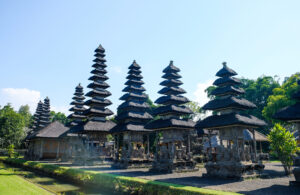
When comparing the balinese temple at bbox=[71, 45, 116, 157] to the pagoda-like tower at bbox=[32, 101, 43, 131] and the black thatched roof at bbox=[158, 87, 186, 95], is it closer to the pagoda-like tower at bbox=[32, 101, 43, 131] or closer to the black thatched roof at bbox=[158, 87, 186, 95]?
the black thatched roof at bbox=[158, 87, 186, 95]

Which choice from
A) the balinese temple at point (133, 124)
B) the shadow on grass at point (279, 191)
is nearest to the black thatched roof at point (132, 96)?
the balinese temple at point (133, 124)

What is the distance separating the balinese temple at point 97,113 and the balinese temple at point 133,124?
10.1 ft

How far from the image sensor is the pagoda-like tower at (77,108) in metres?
42.3

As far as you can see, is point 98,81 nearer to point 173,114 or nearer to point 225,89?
point 173,114

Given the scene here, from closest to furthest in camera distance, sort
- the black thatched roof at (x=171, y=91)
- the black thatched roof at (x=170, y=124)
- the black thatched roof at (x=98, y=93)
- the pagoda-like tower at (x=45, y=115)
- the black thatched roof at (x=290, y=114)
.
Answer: the black thatched roof at (x=290, y=114), the black thatched roof at (x=170, y=124), the black thatched roof at (x=171, y=91), the black thatched roof at (x=98, y=93), the pagoda-like tower at (x=45, y=115)

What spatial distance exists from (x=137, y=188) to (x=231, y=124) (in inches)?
343

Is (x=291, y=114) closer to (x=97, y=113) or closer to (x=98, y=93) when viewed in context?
(x=97, y=113)

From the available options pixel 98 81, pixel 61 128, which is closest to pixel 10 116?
pixel 61 128

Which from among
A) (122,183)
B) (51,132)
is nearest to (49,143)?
(51,132)

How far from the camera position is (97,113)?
3033 cm

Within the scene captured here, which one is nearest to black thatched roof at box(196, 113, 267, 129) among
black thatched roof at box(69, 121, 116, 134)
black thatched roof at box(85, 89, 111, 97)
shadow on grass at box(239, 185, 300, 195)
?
shadow on grass at box(239, 185, 300, 195)

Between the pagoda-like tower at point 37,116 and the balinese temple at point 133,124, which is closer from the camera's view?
the balinese temple at point 133,124

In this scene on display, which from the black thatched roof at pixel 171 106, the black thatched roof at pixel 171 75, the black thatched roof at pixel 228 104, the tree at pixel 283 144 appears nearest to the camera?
the tree at pixel 283 144

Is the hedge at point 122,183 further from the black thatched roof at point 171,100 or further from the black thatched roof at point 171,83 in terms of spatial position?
the black thatched roof at point 171,83
